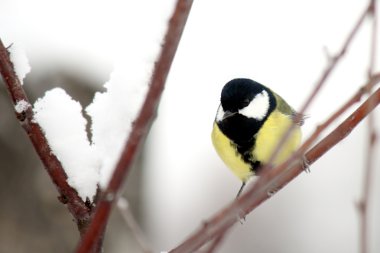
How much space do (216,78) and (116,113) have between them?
434 cm

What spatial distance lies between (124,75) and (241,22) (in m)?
5.25

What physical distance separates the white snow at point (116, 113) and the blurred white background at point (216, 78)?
81.1 inches

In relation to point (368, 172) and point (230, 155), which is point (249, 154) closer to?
point (230, 155)

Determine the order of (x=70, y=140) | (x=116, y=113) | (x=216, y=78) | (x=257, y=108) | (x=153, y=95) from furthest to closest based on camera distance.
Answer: (x=216, y=78) < (x=257, y=108) < (x=70, y=140) < (x=116, y=113) < (x=153, y=95)

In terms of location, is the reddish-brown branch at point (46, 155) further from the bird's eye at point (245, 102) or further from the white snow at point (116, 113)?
the bird's eye at point (245, 102)

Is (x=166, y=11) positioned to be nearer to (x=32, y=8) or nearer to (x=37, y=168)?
(x=37, y=168)

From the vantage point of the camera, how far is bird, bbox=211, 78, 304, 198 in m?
1.97

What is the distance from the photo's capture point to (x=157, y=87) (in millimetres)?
582

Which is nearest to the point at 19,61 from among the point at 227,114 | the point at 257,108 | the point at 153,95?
the point at 153,95

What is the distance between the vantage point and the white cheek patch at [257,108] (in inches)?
80.7

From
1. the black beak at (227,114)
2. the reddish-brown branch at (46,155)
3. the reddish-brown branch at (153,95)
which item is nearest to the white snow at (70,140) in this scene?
the reddish-brown branch at (46,155)

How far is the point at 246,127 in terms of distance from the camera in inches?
80.7

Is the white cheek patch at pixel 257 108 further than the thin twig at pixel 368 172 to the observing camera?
Yes

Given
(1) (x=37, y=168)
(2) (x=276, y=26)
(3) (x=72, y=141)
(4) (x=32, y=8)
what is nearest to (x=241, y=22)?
(2) (x=276, y=26)
